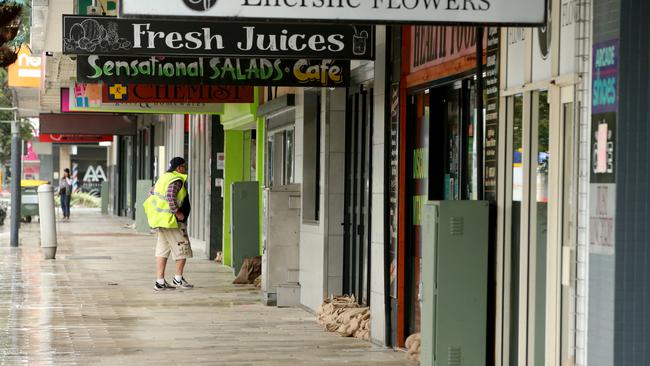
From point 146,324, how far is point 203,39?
4.34m

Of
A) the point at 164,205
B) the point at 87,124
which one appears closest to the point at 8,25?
the point at 164,205

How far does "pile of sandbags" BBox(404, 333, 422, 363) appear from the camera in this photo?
10500 mm

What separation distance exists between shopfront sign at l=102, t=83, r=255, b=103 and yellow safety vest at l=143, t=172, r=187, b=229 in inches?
42.2

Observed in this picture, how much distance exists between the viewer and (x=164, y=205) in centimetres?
1650

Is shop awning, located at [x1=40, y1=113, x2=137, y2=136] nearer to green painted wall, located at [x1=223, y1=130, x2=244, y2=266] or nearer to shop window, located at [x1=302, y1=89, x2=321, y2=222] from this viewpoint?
green painted wall, located at [x1=223, y1=130, x2=244, y2=266]

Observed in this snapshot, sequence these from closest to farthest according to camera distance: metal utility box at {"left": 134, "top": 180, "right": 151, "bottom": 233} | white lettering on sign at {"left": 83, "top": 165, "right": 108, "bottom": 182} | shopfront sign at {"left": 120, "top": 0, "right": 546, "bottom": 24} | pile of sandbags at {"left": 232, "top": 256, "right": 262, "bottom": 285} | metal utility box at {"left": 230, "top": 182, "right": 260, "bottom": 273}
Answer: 1. shopfront sign at {"left": 120, "top": 0, "right": 546, "bottom": 24}
2. metal utility box at {"left": 230, "top": 182, "right": 260, "bottom": 273}
3. pile of sandbags at {"left": 232, "top": 256, "right": 262, "bottom": 285}
4. metal utility box at {"left": 134, "top": 180, "right": 151, "bottom": 233}
5. white lettering on sign at {"left": 83, "top": 165, "right": 108, "bottom": 182}

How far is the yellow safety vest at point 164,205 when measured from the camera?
1652cm

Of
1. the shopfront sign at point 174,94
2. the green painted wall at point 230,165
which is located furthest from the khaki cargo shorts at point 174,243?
the green painted wall at point 230,165

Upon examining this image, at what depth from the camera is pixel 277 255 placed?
590 inches

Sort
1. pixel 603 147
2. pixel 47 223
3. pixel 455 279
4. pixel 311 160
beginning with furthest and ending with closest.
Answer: pixel 47 223
pixel 311 160
pixel 455 279
pixel 603 147

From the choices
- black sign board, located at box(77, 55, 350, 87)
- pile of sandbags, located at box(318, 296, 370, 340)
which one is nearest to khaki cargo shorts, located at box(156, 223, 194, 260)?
pile of sandbags, located at box(318, 296, 370, 340)

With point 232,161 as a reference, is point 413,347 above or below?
below

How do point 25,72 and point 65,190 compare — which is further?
point 65,190

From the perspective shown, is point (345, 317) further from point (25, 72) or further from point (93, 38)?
point (25, 72)
